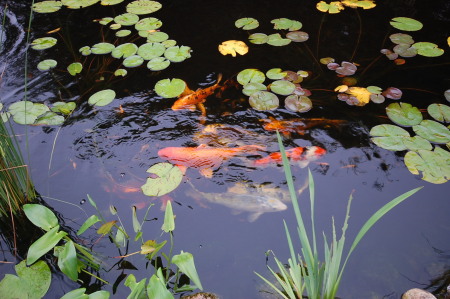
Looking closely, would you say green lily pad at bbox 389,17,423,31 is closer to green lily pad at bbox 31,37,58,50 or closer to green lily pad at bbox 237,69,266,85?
green lily pad at bbox 237,69,266,85

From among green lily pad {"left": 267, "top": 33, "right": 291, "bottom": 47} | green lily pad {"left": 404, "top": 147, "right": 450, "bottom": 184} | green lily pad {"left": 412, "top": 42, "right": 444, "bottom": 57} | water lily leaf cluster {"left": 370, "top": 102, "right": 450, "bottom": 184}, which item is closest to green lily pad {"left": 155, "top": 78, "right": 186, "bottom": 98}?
green lily pad {"left": 267, "top": 33, "right": 291, "bottom": 47}

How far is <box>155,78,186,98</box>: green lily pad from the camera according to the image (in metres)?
2.98

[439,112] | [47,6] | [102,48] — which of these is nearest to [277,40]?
[439,112]

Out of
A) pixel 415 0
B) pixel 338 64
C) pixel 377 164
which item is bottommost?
pixel 377 164

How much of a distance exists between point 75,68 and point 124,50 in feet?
1.50

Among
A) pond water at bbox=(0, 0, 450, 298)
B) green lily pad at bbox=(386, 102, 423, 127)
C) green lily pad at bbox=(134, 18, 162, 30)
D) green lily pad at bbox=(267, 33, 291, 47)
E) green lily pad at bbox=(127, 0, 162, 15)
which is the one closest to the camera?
pond water at bbox=(0, 0, 450, 298)

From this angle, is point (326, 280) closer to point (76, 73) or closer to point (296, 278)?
point (296, 278)

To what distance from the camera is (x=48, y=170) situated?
2557 mm

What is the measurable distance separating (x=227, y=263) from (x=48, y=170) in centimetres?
141

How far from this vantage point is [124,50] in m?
3.38

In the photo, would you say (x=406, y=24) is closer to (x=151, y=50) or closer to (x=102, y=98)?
(x=151, y=50)

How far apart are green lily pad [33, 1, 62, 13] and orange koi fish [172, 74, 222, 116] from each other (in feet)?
6.74

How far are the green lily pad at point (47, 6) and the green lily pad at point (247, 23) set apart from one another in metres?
1.97

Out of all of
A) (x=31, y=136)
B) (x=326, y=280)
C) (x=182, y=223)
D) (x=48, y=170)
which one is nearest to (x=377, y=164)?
(x=326, y=280)
